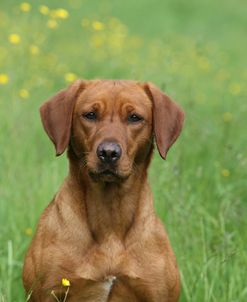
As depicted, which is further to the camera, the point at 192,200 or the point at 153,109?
the point at 192,200

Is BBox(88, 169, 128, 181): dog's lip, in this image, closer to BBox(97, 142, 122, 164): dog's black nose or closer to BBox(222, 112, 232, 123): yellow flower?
BBox(97, 142, 122, 164): dog's black nose

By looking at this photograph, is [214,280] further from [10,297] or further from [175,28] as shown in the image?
[175,28]

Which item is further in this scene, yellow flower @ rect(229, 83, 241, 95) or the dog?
yellow flower @ rect(229, 83, 241, 95)

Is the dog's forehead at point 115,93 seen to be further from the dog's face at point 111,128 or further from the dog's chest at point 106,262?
the dog's chest at point 106,262

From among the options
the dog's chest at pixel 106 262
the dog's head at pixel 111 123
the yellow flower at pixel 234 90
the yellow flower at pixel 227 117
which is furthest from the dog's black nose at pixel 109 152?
the yellow flower at pixel 234 90

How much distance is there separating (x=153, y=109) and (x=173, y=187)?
134 centimetres

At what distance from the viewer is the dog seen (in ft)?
14.3

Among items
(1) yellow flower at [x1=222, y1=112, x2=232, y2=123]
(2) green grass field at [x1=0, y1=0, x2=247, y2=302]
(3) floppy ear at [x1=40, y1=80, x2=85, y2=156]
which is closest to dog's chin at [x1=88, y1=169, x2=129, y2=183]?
(3) floppy ear at [x1=40, y1=80, x2=85, y2=156]

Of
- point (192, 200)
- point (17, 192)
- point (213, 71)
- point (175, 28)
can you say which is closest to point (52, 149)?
point (17, 192)

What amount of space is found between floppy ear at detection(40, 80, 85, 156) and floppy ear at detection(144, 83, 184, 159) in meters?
0.44

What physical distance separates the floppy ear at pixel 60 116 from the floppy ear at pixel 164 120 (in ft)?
1.43

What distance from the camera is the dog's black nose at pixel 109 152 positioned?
4266mm

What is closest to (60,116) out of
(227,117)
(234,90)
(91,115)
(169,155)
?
(91,115)

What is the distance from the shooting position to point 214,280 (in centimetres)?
502
